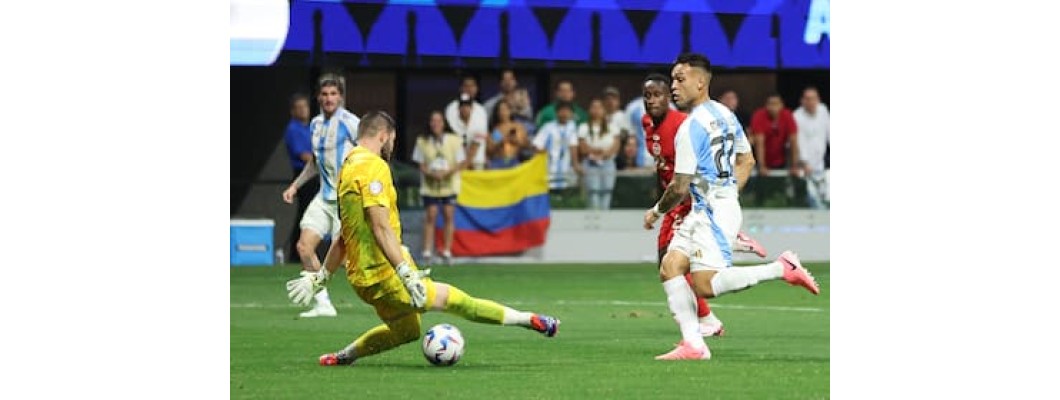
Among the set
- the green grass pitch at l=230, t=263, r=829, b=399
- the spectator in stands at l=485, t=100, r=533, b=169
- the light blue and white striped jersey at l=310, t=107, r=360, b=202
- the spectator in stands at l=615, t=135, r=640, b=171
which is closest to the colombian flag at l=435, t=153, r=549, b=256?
the spectator in stands at l=485, t=100, r=533, b=169

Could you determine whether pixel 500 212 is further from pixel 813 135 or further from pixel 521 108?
pixel 813 135

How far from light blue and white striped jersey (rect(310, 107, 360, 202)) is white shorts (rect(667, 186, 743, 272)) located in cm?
379

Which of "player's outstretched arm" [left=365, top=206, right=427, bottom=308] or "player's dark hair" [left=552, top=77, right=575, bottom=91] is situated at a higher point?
"player's dark hair" [left=552, top=77, right=575, bottom=91]

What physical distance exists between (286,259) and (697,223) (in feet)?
35.9

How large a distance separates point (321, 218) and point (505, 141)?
8.24m

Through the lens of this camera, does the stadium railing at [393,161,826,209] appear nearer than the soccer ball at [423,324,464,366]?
No

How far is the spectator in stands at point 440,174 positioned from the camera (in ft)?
75.5

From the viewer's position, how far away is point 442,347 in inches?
478

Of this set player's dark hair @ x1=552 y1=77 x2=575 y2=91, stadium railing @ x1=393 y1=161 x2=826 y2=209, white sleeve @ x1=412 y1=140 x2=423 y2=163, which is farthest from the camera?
player's dark hair @ x1=552 y1=77 x2=575 y2=91

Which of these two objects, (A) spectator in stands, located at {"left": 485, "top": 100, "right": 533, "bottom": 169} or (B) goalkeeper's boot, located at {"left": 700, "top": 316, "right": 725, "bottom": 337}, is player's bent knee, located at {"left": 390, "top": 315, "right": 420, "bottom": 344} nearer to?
(B) goalkeeper's boot, located at {"left": 700, "top": 316, "right": 725, "bottom": 337}

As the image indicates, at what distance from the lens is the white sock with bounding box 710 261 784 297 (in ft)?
40.2

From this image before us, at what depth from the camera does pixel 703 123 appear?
12359 mm

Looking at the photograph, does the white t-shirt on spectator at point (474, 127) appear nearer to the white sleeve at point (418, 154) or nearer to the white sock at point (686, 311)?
the white sleeve at point (418, 154)
